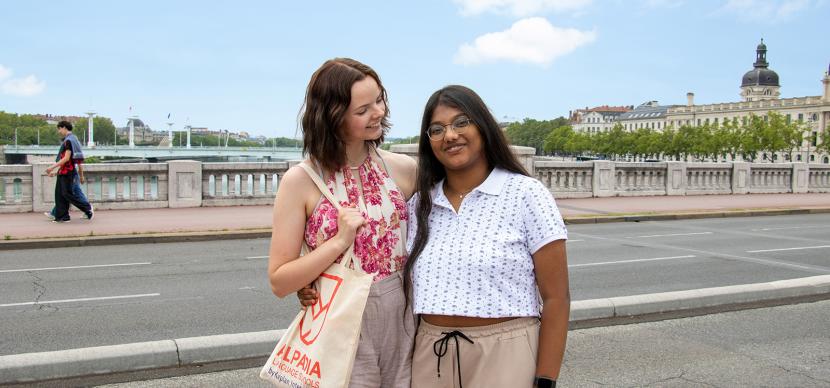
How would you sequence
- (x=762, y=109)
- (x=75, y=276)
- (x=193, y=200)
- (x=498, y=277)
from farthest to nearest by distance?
(x=762, y=109), (x=193, y=200), (x=75, y=276), (x=498, y=277)

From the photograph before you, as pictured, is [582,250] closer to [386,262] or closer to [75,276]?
[75,276]

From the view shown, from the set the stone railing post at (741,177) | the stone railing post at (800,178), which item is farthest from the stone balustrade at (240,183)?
the stone railing post at (800,178)

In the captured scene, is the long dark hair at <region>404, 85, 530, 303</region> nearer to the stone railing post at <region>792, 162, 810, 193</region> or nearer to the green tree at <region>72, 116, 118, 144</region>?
the stone railing post at <region>792, 162, 810, 193</region>

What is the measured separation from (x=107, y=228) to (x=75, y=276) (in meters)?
4.30

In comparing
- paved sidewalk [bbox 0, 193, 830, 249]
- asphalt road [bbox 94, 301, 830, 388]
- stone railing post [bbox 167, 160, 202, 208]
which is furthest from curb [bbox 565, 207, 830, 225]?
asphalt road [bbox 94, 301, 830, 388]

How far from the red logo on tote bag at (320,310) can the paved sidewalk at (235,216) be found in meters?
11.0

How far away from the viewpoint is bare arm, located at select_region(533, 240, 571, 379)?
227 cm

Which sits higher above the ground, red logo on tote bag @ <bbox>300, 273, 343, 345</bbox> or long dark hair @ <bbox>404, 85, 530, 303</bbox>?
long dark hair @ <bbox>404, 85, 530, 303</bbox>

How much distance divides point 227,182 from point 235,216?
2.65 meters

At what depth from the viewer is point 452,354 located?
2297 mm

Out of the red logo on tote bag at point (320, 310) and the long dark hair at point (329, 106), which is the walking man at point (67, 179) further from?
the red logo on tote bag at point (320, 310)

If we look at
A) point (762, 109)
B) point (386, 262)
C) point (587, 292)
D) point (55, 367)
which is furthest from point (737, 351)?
point (762, 109)

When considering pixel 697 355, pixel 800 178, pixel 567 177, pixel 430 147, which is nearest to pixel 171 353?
pixel 430 147

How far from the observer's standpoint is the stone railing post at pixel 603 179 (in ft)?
76.8
